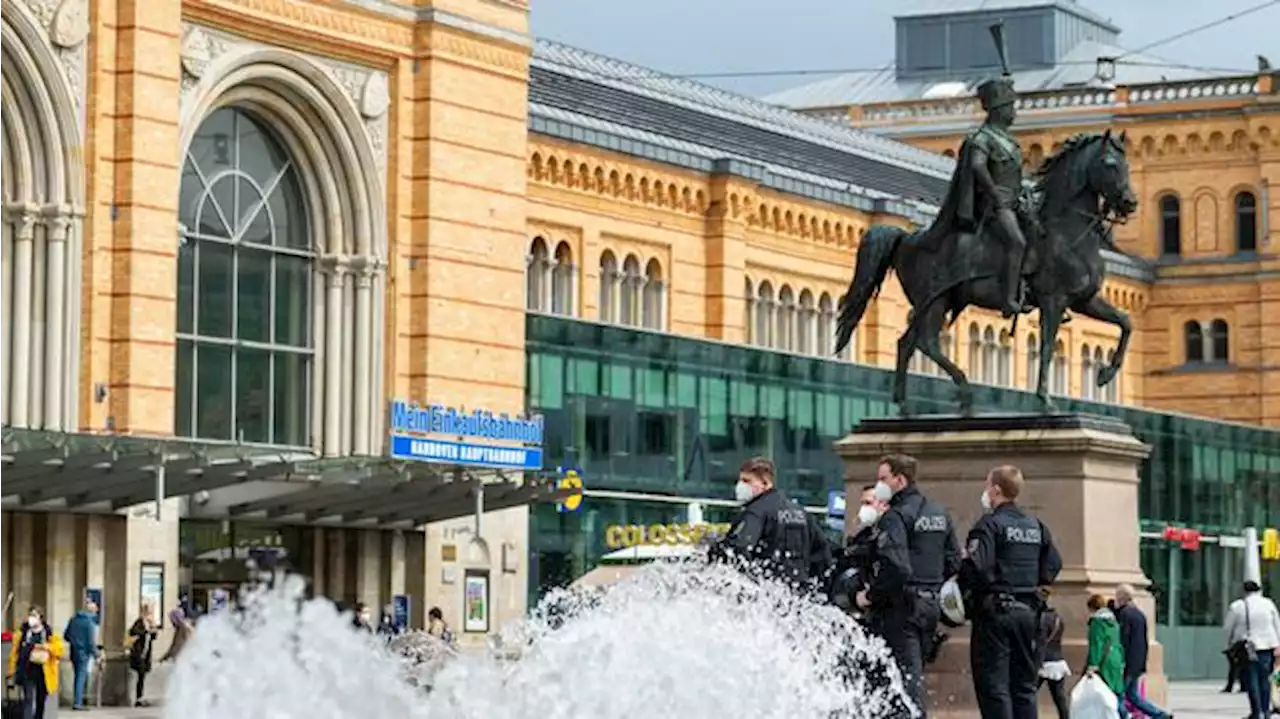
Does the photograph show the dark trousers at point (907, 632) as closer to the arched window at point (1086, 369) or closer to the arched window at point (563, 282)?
the arched window at point (563, 282)

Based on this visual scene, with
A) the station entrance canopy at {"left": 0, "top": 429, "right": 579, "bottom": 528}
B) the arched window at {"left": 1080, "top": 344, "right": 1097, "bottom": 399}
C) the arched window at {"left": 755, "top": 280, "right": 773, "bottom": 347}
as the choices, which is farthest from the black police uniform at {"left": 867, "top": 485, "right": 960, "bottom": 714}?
the arched window at {"left": 1080, "top": 344, "right": 1097, "bottom": 399}

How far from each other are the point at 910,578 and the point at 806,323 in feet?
143

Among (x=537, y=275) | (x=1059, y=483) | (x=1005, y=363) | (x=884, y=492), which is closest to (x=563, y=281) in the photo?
(x=537, y=275)

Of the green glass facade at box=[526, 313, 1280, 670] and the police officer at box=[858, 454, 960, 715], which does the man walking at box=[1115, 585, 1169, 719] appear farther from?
the green glass facade at box=[526, 313, 1280, 670]

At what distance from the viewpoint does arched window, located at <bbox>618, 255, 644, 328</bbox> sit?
5806 cm

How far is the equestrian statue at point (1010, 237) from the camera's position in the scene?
28469 millimetres

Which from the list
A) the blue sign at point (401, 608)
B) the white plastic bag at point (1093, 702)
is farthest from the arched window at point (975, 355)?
the white plastic bag at point (1093, 702)

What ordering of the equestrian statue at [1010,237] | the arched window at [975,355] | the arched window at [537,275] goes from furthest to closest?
the arched window at [975,355] → the arched window at [537,275] → the equestrian statue at [1010,237]

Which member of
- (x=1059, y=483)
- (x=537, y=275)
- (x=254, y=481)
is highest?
(x=537, y=275)

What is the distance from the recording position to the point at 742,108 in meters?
69.2

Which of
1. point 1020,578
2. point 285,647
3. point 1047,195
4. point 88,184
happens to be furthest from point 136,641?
point 285,647

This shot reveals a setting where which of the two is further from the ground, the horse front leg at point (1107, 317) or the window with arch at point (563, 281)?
the window with arch at point (563, 281)

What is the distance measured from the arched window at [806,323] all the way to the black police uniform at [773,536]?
4323cm

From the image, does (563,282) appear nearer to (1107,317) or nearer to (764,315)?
(764,315)
